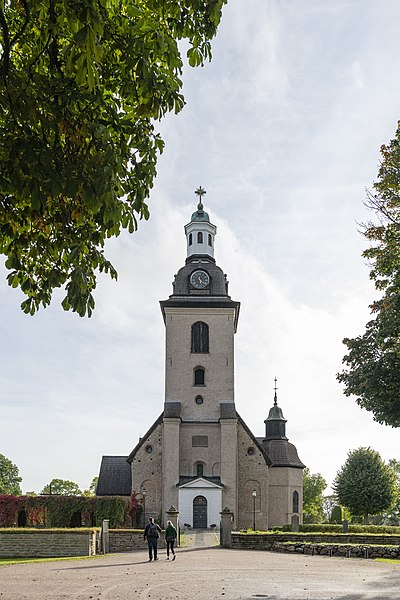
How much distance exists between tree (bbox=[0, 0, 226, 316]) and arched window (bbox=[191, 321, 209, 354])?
44.2 m

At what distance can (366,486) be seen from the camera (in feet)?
210

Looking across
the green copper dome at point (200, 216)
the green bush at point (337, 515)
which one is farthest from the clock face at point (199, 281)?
the green bush at point (337, 515)

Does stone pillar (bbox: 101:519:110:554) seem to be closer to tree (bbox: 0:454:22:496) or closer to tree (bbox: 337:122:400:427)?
tree (bbox: 337:122:400:427)

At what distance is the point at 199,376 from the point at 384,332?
91.5ft

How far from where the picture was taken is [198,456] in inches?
1966

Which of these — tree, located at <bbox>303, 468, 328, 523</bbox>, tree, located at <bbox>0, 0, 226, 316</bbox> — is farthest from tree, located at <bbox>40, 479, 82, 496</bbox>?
tree, located at <bbox>0, 0, 226, 316</bbox>

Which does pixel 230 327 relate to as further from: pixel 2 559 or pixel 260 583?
pixel 260 583

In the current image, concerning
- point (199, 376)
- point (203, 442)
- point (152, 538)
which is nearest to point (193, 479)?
point (203, 442)

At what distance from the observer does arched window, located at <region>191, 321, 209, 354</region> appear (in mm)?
52500

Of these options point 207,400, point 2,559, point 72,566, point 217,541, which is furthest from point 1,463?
point 72,566

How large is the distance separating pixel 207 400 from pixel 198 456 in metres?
3.96

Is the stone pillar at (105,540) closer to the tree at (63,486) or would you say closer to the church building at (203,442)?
the church building at (203,442)

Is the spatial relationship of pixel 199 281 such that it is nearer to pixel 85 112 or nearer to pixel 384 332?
pixel 384 332

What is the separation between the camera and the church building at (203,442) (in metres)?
48.7
